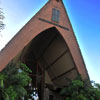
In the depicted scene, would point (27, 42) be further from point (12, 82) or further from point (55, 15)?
point (55, 15)

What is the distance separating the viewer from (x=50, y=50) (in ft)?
43.0

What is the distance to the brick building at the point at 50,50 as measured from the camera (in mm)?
9484

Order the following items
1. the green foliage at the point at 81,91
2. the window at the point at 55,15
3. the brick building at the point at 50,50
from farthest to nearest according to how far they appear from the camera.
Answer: the window at the point at 55,15 → the green foliage at the point at 81,91 → the brick building at the point at 50,50

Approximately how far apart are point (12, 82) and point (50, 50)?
216 inches

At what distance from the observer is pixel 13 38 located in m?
9.23

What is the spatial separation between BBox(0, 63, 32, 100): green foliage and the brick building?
459mm

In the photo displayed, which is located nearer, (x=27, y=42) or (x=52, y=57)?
(x=27, y=42)

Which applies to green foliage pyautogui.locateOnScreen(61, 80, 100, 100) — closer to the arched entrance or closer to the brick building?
the brick building

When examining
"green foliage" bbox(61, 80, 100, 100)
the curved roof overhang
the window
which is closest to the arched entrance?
the curved roof overhang

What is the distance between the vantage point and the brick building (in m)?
9.48

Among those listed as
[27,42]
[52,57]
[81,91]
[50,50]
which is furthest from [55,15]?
[81,91]

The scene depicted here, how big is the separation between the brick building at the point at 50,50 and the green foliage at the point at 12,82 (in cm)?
46

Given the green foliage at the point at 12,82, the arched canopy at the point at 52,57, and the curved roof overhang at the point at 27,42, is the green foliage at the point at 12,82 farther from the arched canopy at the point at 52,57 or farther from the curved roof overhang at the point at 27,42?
the arched canopy at the point at 52,57

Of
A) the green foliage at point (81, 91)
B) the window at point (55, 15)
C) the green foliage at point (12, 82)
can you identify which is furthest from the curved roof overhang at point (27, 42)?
the green foliage at point (81, 91)
